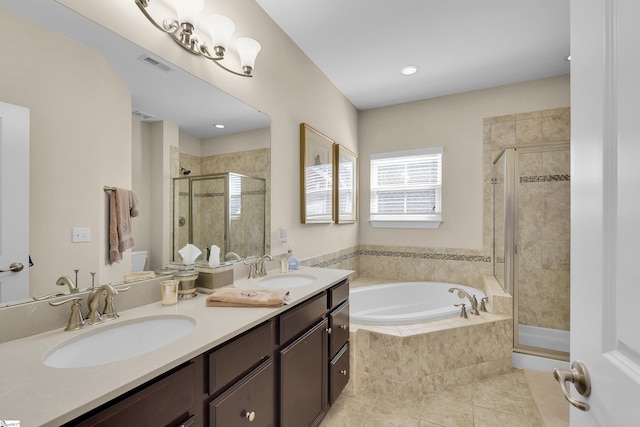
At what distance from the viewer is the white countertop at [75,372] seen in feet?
1.93

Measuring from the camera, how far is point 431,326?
89.3 inches

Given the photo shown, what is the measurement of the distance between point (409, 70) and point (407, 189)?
133 centimetres

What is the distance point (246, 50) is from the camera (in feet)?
5.71

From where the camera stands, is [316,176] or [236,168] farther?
[316,176]

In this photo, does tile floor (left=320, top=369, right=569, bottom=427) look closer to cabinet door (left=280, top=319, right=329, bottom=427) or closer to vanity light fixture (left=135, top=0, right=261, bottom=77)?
cabinet door (left=280, top=319, right=329, bottom=427)

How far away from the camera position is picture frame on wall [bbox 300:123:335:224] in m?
2.49

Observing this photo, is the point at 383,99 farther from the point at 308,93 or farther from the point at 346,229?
the point at 346,229

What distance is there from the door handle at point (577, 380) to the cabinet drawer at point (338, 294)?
1.23 m

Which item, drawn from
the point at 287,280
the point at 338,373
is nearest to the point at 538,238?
the point at 338,373

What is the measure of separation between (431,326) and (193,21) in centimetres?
249

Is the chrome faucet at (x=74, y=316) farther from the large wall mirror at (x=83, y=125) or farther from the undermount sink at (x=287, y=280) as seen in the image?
the undermount sink at (x=287, y=280)

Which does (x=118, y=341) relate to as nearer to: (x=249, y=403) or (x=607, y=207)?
(x=249, y=403)

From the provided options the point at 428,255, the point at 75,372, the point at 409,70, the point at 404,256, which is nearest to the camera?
the point at 75,372

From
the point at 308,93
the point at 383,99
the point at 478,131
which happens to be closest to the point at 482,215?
the point at 478,131
